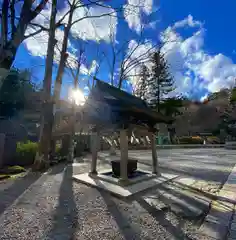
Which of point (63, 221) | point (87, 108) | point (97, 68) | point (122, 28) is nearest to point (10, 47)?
point (87, 108)

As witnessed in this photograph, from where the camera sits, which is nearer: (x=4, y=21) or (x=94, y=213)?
(x=94, y=213)

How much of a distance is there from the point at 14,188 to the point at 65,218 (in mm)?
2160

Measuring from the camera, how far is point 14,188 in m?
4.41

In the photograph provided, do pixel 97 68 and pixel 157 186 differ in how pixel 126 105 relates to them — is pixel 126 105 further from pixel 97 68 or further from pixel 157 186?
pixel 97 68

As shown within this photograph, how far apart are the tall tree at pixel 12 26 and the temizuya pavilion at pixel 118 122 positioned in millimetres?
3209

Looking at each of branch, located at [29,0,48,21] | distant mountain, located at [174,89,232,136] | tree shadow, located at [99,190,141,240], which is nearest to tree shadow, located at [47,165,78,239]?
tree shadow, located at [99,190,141,240]

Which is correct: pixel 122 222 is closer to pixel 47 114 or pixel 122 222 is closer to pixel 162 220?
pixel 162 220

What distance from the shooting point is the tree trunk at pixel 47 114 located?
21.6 feet

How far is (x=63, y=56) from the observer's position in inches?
311

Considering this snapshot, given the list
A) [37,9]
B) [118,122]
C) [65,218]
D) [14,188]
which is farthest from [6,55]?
[65,218]

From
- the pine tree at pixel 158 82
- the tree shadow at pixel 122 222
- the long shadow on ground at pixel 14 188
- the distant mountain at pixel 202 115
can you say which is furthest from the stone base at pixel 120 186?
the pine tree at pixel 158 82

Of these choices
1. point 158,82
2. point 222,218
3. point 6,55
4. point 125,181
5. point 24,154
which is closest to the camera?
point 222,218

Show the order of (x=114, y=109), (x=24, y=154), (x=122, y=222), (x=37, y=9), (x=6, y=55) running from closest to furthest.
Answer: (x=122, y=222) → (x=114, y=109) → (x=6, y=55) → (x=37, y=9) → (x=24, y=154)

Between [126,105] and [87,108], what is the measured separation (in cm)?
133
